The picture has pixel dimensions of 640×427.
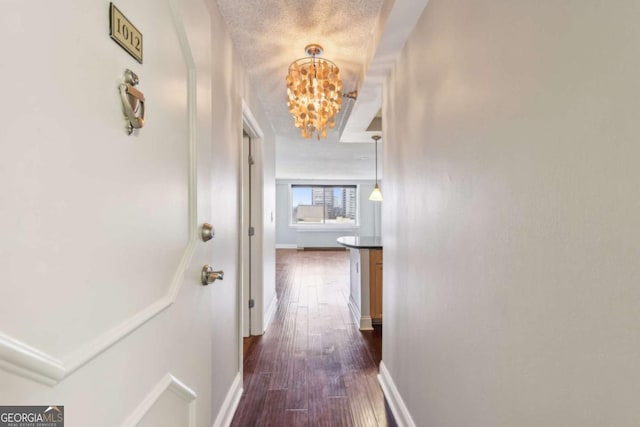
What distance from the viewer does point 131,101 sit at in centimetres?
63

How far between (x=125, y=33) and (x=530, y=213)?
A: 3.11 feet

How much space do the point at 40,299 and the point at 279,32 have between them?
1726mm

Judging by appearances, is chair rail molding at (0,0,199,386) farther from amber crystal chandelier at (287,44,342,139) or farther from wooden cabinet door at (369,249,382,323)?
wooden cabinet door at (369,249,382,323)

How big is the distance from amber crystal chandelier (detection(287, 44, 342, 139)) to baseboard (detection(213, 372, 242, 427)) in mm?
1610

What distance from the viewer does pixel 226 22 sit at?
5.41 ft

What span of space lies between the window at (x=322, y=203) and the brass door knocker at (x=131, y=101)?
353 inches

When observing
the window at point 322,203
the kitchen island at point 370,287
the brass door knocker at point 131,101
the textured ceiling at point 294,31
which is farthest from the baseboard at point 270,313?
the window at point 322,203

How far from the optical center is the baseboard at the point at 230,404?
1.60 meters

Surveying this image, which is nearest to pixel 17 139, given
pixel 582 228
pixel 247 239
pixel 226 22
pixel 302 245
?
pixel 582 228

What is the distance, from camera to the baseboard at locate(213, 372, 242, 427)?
1604mm

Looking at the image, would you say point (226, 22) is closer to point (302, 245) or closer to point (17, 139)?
point (17, 139)

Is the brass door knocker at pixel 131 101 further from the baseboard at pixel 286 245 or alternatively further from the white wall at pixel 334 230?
the baseboard at pixel 286 245

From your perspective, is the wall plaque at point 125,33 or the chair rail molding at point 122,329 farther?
the wall plaque at point 125,33

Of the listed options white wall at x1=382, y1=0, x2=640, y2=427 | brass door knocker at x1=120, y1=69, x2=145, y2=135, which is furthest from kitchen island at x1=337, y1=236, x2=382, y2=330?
brass door knocker at x1=120, y1=69, x2=145, y2=135
